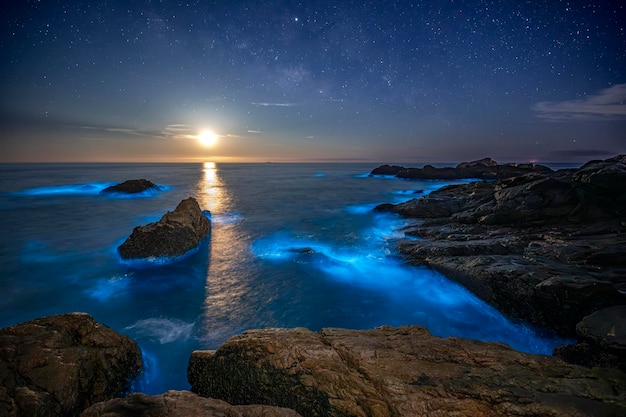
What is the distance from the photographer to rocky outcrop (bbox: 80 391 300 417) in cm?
282

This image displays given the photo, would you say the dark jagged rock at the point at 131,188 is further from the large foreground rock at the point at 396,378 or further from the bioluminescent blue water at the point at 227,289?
the large foreground rock at the point at 396,378

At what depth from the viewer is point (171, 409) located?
2.96 m

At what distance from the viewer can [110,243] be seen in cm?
1435

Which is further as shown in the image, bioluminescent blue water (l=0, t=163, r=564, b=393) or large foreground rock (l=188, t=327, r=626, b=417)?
bioluminescent blue water (l=0, t=163, r=564, b=393)

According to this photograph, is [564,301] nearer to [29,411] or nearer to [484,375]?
[484,375]

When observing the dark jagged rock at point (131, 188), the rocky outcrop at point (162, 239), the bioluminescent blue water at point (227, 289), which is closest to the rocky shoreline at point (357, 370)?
the bioluminescent blue water at point (227, 289)

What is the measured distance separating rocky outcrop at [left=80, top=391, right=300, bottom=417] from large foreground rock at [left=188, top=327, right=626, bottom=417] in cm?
66

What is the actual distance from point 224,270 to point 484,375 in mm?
10034

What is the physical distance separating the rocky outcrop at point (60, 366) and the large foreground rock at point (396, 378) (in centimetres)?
149

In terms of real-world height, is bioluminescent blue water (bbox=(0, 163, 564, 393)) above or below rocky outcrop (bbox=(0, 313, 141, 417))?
below

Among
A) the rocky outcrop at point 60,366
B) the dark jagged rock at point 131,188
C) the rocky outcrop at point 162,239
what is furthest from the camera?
the dark jagged rock at point 131,188

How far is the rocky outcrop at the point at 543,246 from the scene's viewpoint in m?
6.43

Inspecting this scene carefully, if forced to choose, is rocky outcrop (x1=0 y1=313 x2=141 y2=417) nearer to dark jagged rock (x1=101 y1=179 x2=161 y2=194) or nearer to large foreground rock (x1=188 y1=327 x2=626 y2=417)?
large foreground rock (x1=188 y1=327 x2=626 y2=417)

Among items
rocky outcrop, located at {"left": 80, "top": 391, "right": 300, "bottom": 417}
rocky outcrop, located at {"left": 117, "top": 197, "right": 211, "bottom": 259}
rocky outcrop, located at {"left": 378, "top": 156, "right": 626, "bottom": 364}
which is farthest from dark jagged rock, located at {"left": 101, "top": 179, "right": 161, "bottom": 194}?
rocky outcrop, located at {"left": 80, "top": 391, "right": 300, "bottom": 417}
